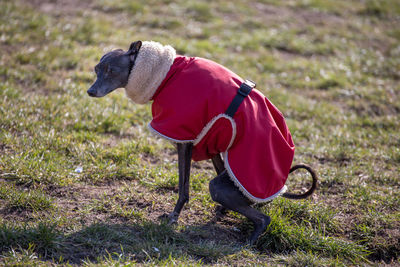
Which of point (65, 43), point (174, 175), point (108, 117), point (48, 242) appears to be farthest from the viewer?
point (65, 43)

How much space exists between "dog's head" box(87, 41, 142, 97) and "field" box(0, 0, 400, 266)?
1.17 metres

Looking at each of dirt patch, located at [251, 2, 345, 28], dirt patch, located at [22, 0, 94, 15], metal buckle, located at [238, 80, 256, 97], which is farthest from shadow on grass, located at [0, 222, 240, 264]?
dirt patch, located at [251, 2, 345, 28]

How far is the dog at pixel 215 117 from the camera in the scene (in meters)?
3.57

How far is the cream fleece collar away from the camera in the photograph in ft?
12.0

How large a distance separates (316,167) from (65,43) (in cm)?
508

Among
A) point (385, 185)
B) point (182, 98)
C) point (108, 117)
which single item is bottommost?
point (385, 185)

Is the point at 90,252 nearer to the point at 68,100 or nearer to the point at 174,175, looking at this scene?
the point at 174,175

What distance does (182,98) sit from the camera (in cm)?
355

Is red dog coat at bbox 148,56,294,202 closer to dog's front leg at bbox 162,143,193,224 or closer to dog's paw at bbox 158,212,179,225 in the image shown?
dog's front leg at bbox 162,143,193,224

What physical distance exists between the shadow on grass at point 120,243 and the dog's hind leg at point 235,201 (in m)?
0.27

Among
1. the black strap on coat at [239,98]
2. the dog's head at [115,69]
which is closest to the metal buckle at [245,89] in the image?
the black strap on coat at [239,98]

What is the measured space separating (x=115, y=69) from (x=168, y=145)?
1910mm

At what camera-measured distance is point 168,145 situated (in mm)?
5496

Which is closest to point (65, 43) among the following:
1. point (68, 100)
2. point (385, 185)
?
point (68, 100)
